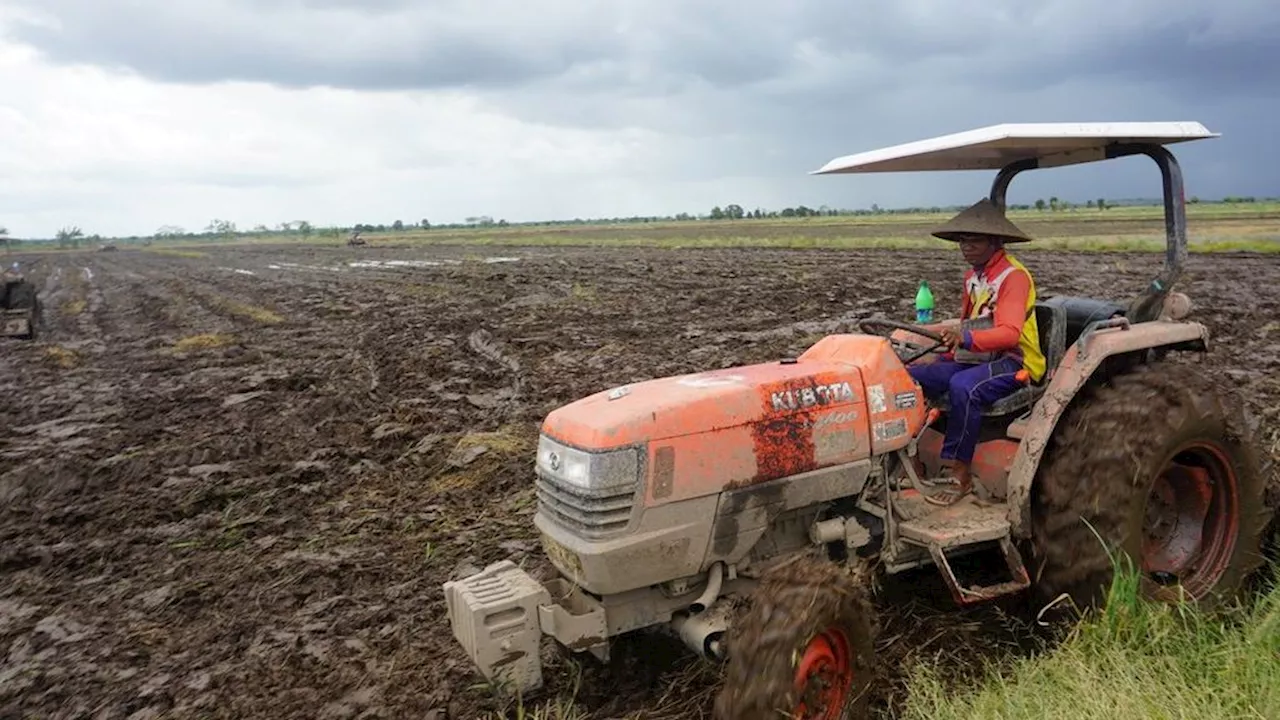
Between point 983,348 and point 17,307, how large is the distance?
19.1 metres

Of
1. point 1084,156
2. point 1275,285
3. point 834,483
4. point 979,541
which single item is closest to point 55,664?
point 834,483

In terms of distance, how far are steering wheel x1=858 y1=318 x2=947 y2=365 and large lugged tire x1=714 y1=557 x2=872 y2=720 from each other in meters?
1.17

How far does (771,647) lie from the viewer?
2709 mm

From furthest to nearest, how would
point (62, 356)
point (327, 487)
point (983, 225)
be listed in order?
point (62, 356)
point (327, 487)
point (983, 225)

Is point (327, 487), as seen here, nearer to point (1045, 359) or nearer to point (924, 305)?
point (924, 305)

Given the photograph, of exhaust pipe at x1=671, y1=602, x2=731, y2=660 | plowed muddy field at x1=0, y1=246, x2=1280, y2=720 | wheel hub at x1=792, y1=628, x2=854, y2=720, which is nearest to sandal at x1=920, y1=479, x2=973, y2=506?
plowed muddy field at x1=0, y1=246, x2=1280, y2=720

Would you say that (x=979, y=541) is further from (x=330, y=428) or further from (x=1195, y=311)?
(x=1195, y=311)

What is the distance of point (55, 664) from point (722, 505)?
3.23 metres

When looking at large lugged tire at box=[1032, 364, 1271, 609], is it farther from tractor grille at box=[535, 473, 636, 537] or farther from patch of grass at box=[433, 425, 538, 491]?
patch of grass at box=[433, 425, 538, 491]

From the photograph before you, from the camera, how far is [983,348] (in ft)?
11.8

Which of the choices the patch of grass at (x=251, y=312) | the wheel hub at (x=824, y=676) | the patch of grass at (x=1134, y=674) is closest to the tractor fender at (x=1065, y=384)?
the patch of grass at (x=1134, y=674)

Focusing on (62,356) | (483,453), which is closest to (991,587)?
(483,453)

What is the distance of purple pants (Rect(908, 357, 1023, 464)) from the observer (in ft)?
11.9

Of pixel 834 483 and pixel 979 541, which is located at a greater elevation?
pixel 834 483
